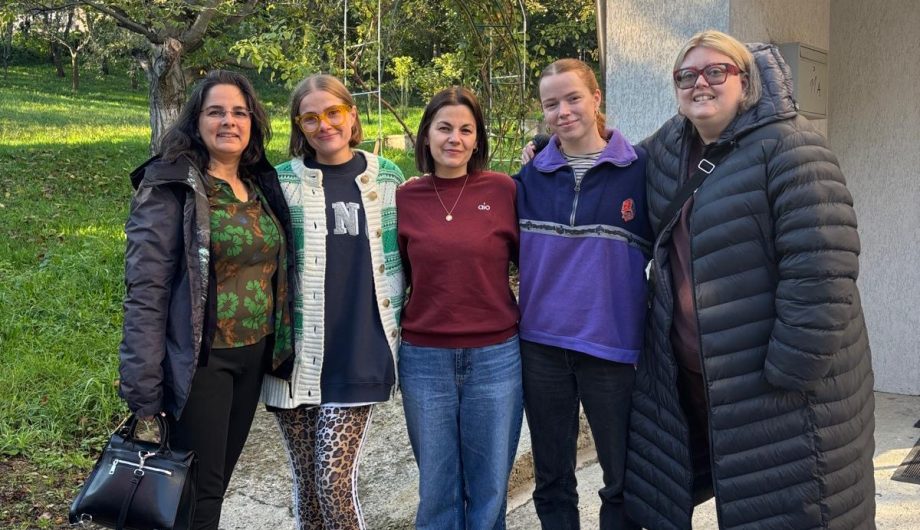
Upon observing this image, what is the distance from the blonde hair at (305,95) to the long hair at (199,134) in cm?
11

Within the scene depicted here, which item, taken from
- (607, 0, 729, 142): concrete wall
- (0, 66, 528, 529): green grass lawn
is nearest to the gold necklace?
(607, 0, 729, 142): concrete wall

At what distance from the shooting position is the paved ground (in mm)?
3652

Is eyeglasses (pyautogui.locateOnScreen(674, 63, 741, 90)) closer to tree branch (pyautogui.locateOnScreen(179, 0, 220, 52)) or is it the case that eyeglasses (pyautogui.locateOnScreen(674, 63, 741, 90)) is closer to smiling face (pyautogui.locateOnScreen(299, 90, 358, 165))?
smiling face (pyautogui.locateOnScreen(299, 90, 358, 165))

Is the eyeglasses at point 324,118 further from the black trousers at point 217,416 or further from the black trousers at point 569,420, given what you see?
the black trousers at point 569,420

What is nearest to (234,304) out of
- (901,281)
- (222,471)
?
(222,471)

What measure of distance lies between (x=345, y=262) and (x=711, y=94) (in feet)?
4.25

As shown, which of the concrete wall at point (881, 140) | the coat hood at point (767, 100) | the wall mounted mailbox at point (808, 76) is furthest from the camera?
the concrete wall at point (881, 140)

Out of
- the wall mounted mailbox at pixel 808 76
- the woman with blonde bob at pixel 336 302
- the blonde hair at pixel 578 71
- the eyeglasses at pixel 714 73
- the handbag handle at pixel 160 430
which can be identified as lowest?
the handbag handle at pixel 160 430

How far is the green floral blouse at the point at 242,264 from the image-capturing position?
106 inches

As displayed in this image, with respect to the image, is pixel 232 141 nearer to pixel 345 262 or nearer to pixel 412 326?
pixel 345 262

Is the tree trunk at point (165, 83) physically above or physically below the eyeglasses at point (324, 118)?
above

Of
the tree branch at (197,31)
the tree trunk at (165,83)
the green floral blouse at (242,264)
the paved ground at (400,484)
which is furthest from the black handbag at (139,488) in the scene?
the tree branch at (197,31)

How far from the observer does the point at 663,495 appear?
2.78m

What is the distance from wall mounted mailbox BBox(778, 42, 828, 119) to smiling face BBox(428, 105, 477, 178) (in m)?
1.61
